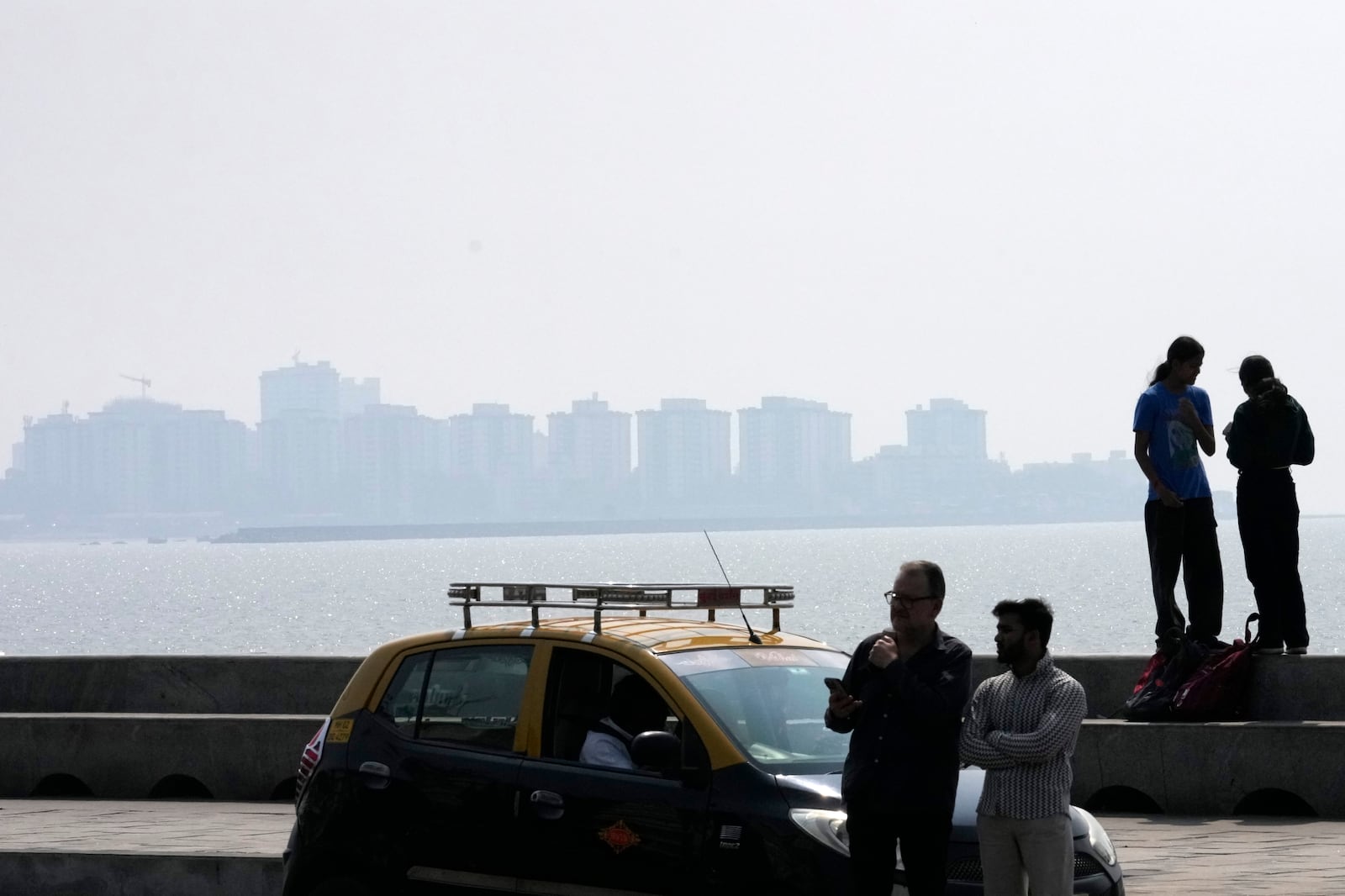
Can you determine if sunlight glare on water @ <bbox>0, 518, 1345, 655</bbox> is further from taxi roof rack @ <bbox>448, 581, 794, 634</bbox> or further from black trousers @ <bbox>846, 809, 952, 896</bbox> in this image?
black trousers @ <bbox>846, 809, 952, 896</bbox>

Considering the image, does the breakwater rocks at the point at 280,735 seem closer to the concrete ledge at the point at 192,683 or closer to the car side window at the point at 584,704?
the concrete ledge at the point at 192,683

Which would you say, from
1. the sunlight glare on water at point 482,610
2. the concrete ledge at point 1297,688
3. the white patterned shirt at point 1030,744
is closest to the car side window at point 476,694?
the white patterned shirt at point 1030,744

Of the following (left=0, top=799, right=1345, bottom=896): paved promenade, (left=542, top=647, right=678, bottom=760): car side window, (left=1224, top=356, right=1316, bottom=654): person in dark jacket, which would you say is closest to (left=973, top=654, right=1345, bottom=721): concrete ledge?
(left=1224, top=356, right=1316, bottom=654): person in dark jacket

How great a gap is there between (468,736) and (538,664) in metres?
0.41

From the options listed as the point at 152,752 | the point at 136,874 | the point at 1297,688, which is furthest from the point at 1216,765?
the point at 152,752

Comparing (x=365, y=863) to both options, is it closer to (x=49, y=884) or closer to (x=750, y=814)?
(x=750, y=814)

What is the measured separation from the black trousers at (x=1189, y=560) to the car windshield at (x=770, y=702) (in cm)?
503

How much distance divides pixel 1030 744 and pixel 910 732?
39 centimetres

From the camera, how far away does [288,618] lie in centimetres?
9050

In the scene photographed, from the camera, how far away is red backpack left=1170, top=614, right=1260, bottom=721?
11961 millimetres

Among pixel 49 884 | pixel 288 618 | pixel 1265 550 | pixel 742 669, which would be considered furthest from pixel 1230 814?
pixel 288 618

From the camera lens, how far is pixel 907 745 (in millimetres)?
6574

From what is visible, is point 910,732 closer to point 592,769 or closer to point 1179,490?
point 592,769

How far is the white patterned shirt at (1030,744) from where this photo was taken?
6512 mm
